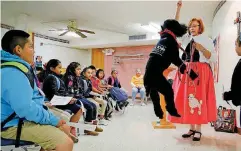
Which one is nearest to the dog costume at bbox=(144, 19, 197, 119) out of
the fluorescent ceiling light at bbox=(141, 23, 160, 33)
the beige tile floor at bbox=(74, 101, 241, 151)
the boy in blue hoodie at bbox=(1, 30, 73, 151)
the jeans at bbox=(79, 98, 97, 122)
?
the boy in blue hoodie at bbox=(1, 30, 73, 151)

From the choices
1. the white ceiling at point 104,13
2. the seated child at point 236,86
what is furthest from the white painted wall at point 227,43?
the seated child at point 236,86

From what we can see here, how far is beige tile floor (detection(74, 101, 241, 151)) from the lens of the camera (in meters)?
2.50

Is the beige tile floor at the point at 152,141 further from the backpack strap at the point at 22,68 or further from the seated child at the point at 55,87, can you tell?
the backpack strap at the point at 22,68

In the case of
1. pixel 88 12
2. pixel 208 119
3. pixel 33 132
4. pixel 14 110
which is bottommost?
pixel 208 119

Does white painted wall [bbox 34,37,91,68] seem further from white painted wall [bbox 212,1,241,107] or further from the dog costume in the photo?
the dog costume

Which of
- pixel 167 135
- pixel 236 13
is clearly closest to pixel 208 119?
pixel 167 135

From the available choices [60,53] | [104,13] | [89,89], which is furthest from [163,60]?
[60,53]

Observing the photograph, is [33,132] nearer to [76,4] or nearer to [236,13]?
[236,13]

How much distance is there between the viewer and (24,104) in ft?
3.86

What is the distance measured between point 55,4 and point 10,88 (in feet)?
14.3

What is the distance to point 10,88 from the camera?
3.81 ft

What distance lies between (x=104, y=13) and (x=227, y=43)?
3.06 metres

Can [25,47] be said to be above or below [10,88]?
above

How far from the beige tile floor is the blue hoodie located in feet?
4.36
